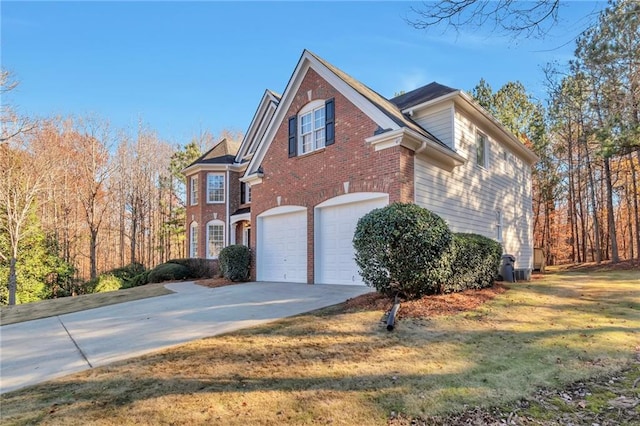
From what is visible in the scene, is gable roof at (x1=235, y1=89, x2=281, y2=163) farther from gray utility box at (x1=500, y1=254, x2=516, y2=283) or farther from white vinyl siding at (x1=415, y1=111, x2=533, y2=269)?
gray utility box at (x1=500, y1=254, x2=516, y2=283)

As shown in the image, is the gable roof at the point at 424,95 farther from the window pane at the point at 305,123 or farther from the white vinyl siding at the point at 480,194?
the window pane at the point at 305,123

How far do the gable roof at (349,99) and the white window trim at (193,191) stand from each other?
28.2 ft

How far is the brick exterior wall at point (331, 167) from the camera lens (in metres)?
9.70

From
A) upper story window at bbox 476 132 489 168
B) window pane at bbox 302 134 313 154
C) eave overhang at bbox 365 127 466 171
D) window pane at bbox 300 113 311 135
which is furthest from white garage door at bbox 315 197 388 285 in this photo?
upper story window at bbox 476 132 489 168

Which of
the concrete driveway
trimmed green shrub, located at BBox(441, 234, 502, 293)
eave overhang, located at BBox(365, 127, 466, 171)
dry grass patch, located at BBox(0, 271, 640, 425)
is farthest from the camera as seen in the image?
eave overhang, located at BBox(365, 127, 466, 171)

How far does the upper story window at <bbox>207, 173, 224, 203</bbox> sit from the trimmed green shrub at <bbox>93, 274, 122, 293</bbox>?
6.86 metres

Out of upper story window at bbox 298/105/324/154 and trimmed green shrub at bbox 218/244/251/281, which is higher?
upper story window at bbox 298/105/324/154

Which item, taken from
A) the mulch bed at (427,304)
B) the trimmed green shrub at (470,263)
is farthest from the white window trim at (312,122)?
the mulch bed at (427,304)

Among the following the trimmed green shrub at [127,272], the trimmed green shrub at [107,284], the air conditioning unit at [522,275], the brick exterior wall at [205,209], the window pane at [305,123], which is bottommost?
the trimmed green shrub at [107,284]

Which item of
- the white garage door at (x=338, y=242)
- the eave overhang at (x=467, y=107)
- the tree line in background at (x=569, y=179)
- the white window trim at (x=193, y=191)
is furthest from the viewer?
the white window trim at (x=193, y=191)

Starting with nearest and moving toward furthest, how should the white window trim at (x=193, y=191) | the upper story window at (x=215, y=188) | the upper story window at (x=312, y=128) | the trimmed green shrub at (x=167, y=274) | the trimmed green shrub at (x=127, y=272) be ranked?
the upper story window at (x=312, y=128) < the trimmed green shrub at (x=167, y=274) < the upper story window at (x=215, y=188) < the trimmed green shrub at (x=127, y=272) < the white window trim at (x=193, y=191)

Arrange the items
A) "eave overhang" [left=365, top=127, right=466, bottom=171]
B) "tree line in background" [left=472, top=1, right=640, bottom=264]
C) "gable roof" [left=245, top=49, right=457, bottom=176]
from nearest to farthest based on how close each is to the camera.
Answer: "eave overhang" [left=365, top=127, right=466, bottom=171]
"gable roof" [left=245, top=49, right=457, bottom=176]
"tree line in background" [left=472, top=1, right=640, bottom=264]

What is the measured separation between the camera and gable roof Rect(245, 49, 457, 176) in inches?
394

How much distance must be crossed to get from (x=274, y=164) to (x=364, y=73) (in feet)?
19.4
